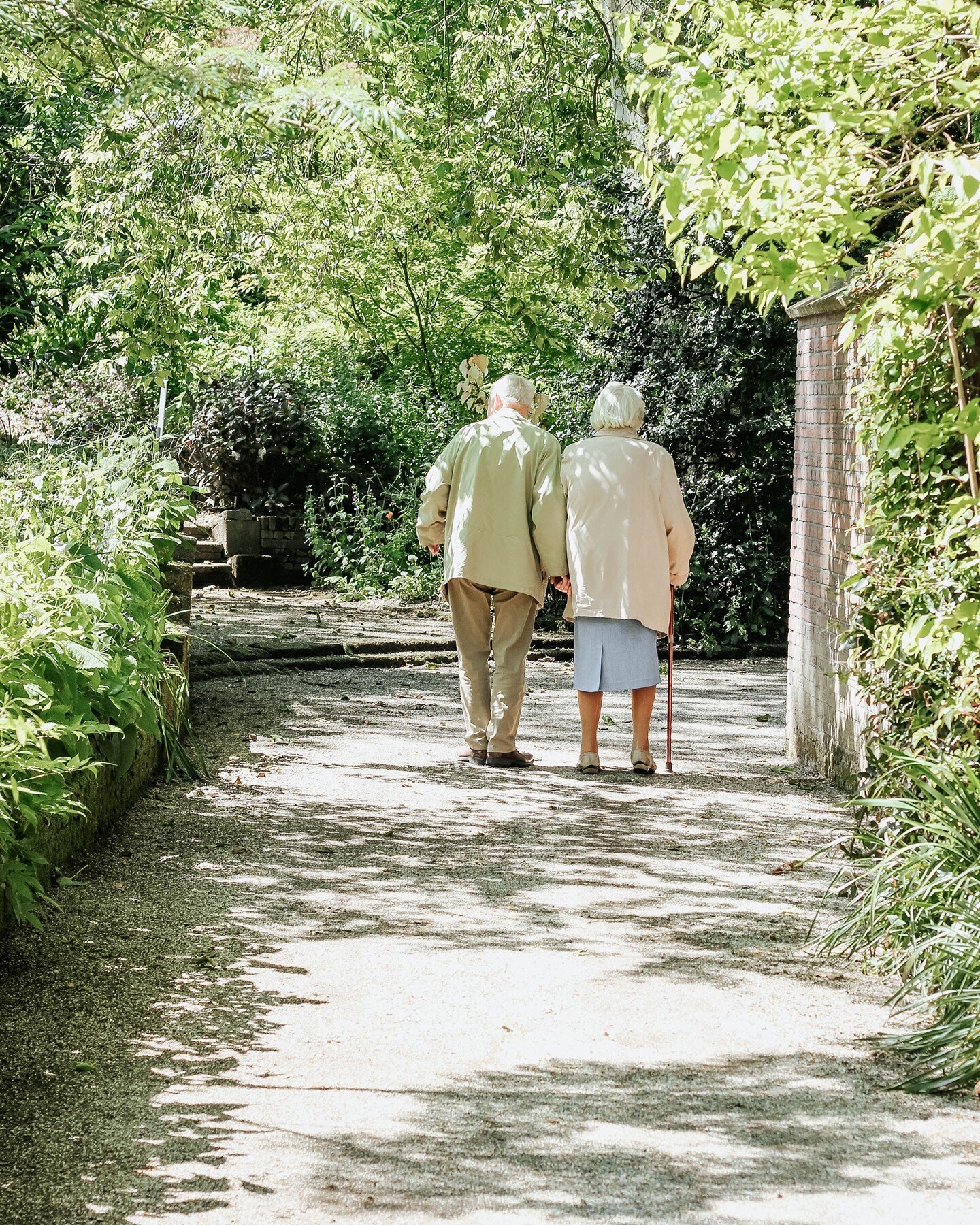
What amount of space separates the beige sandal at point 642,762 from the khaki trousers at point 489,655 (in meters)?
0.67

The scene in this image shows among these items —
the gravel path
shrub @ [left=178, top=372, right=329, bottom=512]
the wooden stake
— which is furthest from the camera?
shrub @ [left=178, top=372, right=329, bottom=512]

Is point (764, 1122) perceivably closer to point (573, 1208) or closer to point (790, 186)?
point (573, 1208)

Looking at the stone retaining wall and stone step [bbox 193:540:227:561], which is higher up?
stone step [bbox 193:540:227:561]

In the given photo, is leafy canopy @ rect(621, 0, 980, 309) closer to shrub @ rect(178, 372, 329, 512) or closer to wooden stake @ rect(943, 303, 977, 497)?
wooden stake @ rect(943, 303, 977, 497)

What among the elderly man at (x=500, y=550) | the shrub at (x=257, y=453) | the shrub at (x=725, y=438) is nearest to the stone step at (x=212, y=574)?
the shrub at (x=257, y=453)

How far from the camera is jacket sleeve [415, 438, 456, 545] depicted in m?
8.12

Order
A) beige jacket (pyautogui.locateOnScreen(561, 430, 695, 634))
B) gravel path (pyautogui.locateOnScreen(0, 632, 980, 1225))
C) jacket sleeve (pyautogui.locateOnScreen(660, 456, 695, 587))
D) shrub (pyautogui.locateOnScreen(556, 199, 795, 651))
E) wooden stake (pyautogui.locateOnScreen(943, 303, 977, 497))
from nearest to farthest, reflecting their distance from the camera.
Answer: gravel path (pyautogui.locateOnScreen(0, 632, 980, 1225))
wooden stake (pyautogui.locateOnScreen(943, 303, 977, 497))
beige jacket (pyautogui.locateOnScreen(561, 430, 695, 634))
jacket sleeve (pyautogui.locateOnScreen(660, 456, 695, 587))
shrub (pyautogui.locateOnScreen(556, 199, 795, 651))

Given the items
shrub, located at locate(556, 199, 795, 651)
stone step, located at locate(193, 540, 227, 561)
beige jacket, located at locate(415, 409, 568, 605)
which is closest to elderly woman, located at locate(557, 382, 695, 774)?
beige jacket, located at locate(415, 409, 568, 605)

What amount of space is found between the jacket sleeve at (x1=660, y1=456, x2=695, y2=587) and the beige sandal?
0.93 meters

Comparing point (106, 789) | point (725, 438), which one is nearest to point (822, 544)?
point (106, 789)

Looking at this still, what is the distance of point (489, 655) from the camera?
816cm

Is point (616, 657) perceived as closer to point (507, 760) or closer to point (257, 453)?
point (507, 760)

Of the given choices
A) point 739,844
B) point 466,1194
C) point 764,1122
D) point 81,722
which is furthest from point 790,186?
point 739,844

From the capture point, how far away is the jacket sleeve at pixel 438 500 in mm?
8125
